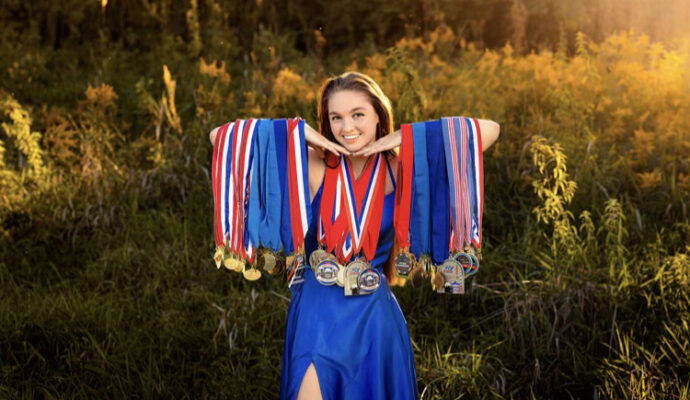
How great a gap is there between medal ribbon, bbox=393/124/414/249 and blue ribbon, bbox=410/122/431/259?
19 millimetres

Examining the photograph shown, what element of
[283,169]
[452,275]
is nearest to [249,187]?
[283,169]

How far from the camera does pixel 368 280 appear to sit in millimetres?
2398

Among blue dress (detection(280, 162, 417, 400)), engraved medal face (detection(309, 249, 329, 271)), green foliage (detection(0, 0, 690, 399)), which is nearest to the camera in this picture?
blue dress (detection(280, 162, 417, 400))

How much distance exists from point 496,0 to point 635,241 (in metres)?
A: 4.67

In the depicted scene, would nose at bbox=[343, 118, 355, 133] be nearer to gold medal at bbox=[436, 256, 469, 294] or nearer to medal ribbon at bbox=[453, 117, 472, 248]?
medal ribbon at bbox=[453, 117, 472, 248]

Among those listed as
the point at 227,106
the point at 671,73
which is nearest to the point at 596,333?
the point at 671,73

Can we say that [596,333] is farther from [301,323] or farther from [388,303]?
[301,323]

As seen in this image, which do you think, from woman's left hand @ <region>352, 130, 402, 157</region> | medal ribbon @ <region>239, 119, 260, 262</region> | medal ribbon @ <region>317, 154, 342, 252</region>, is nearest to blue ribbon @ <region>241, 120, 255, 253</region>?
medal ribbon @ <region>239, 119, 260, 262</region>

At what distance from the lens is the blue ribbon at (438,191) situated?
2406 mm

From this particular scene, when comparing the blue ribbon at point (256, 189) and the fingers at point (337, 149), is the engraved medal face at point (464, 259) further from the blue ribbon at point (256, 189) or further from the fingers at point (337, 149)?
the blue ribbon at point (256, 189)

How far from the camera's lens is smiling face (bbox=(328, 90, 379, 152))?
2439mm

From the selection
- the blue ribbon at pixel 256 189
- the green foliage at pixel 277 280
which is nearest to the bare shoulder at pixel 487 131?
the blue ribbon at pixel 256 189

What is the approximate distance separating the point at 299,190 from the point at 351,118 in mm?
292

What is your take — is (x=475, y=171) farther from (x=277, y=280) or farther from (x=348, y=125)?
(x=277, y=280)
